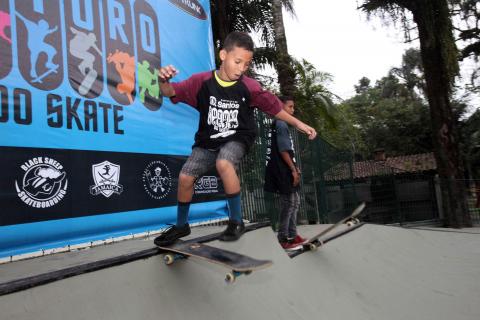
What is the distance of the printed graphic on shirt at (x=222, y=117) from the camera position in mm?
2670

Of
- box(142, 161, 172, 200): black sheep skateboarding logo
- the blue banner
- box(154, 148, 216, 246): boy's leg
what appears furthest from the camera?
box(142, 161, 172, 200): black sheep skateboarding logo

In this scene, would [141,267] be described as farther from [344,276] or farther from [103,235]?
[344,276]

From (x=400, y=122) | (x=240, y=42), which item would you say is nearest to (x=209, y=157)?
(x=240, y=42)

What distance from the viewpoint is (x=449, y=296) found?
3.28 metres

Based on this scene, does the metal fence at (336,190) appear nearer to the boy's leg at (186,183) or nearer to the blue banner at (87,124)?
the blue banner at (87,124)

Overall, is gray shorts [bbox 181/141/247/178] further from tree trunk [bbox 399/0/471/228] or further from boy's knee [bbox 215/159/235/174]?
tree trunk [bbox 399/0/471/228]

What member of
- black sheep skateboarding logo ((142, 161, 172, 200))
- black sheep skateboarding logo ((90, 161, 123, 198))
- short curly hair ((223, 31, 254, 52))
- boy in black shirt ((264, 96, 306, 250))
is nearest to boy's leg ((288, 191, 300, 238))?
boy in black shirt ((264, 96, 306, 250))

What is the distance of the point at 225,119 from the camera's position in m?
2.68

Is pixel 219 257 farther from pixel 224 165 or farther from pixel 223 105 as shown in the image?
pixel 223 105

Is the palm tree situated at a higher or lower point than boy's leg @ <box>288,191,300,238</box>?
higher

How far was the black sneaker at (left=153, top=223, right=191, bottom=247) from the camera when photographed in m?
2.46

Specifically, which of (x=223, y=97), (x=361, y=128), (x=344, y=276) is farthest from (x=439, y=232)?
(x=361, y=128)

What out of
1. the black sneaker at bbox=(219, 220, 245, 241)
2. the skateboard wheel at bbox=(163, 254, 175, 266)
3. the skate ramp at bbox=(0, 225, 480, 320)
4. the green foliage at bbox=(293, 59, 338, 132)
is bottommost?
the skate ramp at bbox=(0, 225, 480, 320)

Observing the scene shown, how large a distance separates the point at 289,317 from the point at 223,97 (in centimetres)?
162
